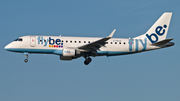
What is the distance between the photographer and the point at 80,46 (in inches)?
2063

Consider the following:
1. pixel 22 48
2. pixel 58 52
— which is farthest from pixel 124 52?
pixel 22 48

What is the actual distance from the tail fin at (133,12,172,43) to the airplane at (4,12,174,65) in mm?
1227

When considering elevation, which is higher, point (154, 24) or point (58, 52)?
point (154, 24)

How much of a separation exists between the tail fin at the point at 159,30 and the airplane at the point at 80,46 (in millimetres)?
1227

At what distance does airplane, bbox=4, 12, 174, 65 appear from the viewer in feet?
171

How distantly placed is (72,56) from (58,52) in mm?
2022

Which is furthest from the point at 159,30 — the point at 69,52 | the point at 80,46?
the point at 69,52

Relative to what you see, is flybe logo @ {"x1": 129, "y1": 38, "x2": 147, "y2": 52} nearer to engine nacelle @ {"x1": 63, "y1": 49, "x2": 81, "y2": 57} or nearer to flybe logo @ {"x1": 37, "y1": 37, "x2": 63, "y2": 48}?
engine nacelle @ {"x1": 63, "y1": 49, "x2": 81, "y2": 57}

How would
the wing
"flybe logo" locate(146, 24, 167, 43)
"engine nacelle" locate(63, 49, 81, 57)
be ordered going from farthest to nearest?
"flybe logo" locate(146, 24, 167, 43) < "engine nacelle" locate(63, 49, 81, 57) < the wing

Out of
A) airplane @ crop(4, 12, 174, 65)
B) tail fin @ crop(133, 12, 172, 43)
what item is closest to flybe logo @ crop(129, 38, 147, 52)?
airplane @ crop(4, 12, 174, 65)

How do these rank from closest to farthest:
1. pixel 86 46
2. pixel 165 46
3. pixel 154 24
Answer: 1. pixel 86 46
2. pixel 165 46
3. pixel 154 24

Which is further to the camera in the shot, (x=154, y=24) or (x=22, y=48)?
(x=154, y=24)

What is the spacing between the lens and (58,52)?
52.2 metres

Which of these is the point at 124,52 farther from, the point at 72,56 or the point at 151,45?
the point at 72,56
